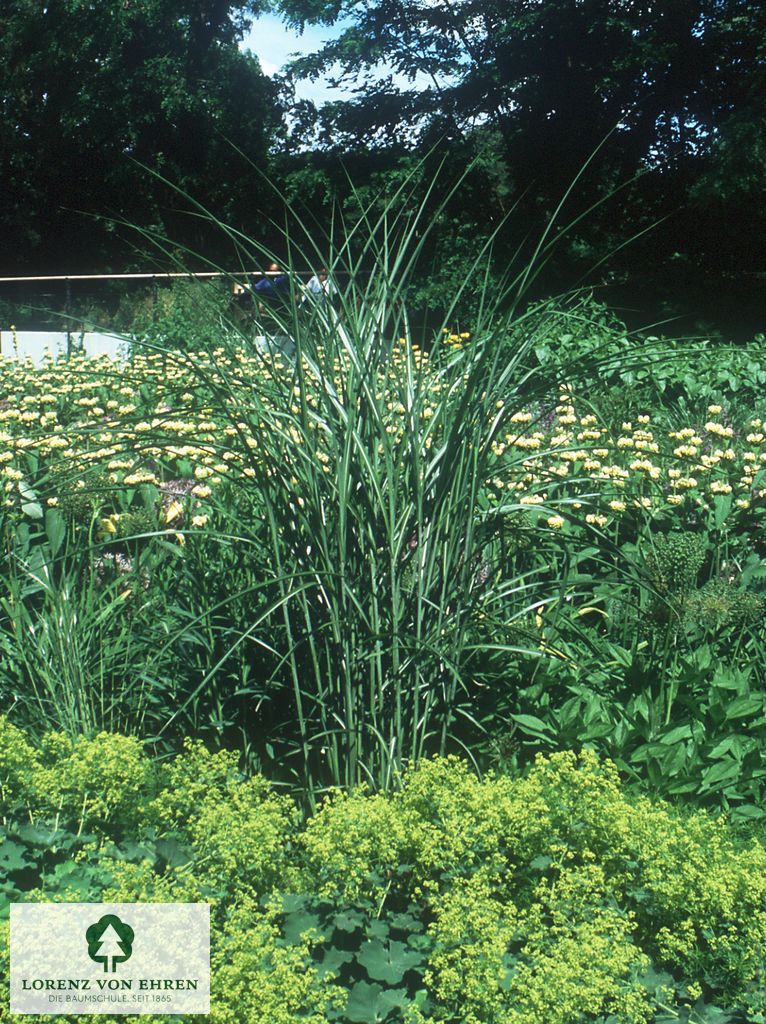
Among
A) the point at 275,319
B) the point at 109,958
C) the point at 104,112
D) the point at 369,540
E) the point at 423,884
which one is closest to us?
the point at 109,958

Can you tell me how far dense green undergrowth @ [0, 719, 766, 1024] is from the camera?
1942mm

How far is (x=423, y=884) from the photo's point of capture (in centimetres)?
237

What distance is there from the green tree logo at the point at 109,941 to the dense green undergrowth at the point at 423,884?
0.20 ft

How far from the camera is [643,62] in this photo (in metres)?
19.4

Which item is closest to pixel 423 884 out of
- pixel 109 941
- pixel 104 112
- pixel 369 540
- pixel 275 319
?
pixel 109 941

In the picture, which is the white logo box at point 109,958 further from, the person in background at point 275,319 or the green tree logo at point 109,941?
the person in background at point 275,319

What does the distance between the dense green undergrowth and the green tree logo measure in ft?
0.20

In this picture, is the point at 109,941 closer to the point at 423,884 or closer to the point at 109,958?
the point at 109,958

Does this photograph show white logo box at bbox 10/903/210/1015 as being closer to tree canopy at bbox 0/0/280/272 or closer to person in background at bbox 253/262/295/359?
person in background at bbox 253/262/295/359

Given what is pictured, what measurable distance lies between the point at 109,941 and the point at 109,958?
0.12 feet

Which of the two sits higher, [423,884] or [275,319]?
[275,319]

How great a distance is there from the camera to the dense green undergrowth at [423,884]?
6.37 ft

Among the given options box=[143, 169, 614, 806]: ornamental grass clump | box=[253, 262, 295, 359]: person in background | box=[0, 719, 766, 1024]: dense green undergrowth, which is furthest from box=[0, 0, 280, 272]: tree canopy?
box=[0, 719, 766, 1024]: dense green undergrowth

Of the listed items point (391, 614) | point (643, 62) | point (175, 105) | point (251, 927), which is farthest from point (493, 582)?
point (175, 105)
